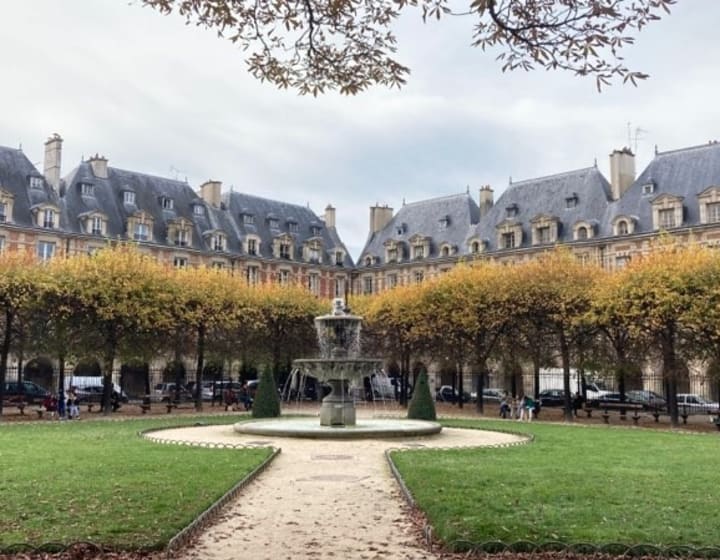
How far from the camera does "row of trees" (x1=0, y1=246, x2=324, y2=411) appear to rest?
27.8 m

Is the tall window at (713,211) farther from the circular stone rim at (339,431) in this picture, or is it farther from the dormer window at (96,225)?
the dormer window at (96,225)

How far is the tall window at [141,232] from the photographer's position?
160ft

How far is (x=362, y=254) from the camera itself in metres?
60.3

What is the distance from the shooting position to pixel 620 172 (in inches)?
1864

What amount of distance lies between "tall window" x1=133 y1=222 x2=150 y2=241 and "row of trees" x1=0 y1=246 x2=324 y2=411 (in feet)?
48.8

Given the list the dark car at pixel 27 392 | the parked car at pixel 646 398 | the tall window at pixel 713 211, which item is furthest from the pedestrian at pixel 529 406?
the dark car at pixel 27 392

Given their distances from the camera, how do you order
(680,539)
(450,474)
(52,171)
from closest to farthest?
(680,539) < (450,474) < (52,171)

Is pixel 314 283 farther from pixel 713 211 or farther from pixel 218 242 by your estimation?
pixel 713 211

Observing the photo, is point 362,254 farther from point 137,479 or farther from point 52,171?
point 137,479

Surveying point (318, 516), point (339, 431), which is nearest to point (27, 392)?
point (339, 431)

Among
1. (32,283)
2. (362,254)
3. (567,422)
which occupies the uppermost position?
(362,254)

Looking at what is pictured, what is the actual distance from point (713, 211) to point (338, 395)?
2991 centimetres

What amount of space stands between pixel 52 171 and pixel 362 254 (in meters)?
23.3

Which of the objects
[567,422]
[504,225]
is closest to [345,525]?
[567,422]
